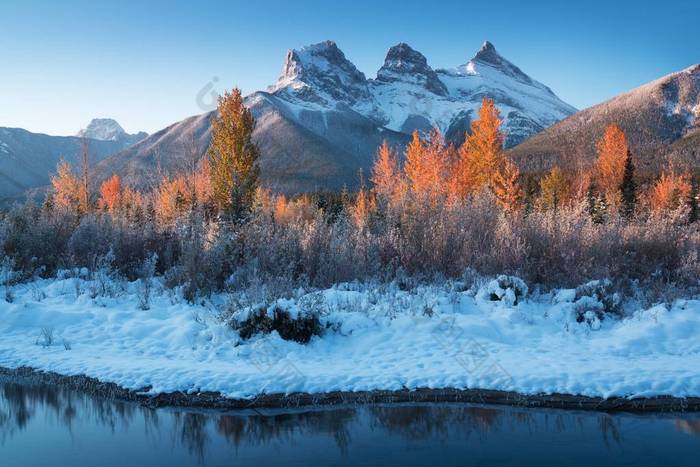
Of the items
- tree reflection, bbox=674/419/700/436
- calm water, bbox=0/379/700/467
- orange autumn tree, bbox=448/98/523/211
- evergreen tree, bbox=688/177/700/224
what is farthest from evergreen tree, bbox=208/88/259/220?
tree reflection, bbox=674/419/700/436

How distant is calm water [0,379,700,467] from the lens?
429cm

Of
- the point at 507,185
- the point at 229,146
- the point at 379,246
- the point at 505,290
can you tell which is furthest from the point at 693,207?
the point at 505,290

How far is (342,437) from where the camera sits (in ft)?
15.3

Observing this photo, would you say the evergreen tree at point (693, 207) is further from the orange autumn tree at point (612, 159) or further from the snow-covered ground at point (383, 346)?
the snow-covered ground at point (383, 346)

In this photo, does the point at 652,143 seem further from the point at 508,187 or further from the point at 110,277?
the point at 110,277

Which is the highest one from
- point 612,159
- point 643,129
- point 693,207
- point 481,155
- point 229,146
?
point 643,129

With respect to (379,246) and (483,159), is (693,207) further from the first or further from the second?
(379,246)

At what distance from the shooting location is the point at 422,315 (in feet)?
23.0

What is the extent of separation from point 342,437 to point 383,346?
1805mm

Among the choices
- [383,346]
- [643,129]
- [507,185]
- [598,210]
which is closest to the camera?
[383,346]

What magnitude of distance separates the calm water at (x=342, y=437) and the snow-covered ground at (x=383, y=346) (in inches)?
14.8

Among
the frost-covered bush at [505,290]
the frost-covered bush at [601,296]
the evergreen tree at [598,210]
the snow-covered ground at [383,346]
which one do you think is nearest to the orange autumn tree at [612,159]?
the evergreen tree at [598,210]

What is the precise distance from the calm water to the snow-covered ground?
1.23ft

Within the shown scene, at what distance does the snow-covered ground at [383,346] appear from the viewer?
5410 millimetres
